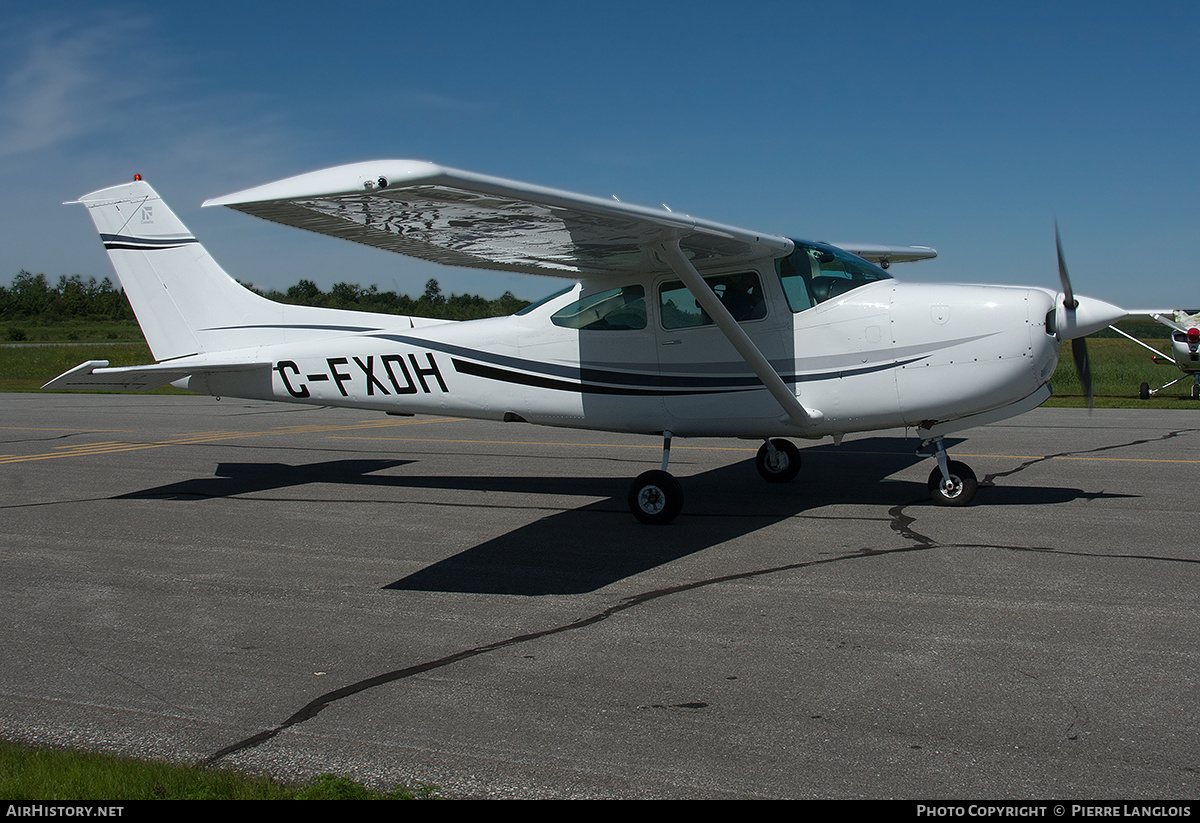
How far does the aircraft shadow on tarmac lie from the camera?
6.52 m

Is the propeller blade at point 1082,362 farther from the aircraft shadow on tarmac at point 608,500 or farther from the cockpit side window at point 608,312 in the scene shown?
the cockpit side window at point 608,312

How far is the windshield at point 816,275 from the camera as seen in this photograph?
8.21m

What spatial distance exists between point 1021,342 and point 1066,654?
12.0 ft

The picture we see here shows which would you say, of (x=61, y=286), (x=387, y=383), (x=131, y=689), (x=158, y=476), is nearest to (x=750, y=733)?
(x=131, y=689)

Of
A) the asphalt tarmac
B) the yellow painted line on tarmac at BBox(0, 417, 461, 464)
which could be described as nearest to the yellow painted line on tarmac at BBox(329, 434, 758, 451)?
the yellow painted line on tarmac at BBox(0, 417, 461, 464)

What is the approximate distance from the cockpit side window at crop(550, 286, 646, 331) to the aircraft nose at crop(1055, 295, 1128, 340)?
3605 millimetres

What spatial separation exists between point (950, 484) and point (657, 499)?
2.78 meters

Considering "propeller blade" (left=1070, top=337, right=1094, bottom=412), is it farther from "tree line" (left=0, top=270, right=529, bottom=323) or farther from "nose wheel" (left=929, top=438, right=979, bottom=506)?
"tree line" (left=0, top=270, right=529, bottom=323)

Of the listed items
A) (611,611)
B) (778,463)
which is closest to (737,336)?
(778,463)

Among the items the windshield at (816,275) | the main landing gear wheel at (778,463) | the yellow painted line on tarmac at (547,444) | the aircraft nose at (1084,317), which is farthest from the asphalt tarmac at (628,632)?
the yellow painted line on tarmac at (547,444)

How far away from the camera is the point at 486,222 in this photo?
6715mm

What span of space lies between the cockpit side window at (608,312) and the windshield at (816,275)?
4.50 feet

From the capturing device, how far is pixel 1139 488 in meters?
9.21

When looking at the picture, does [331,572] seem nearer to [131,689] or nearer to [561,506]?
[131,689]
